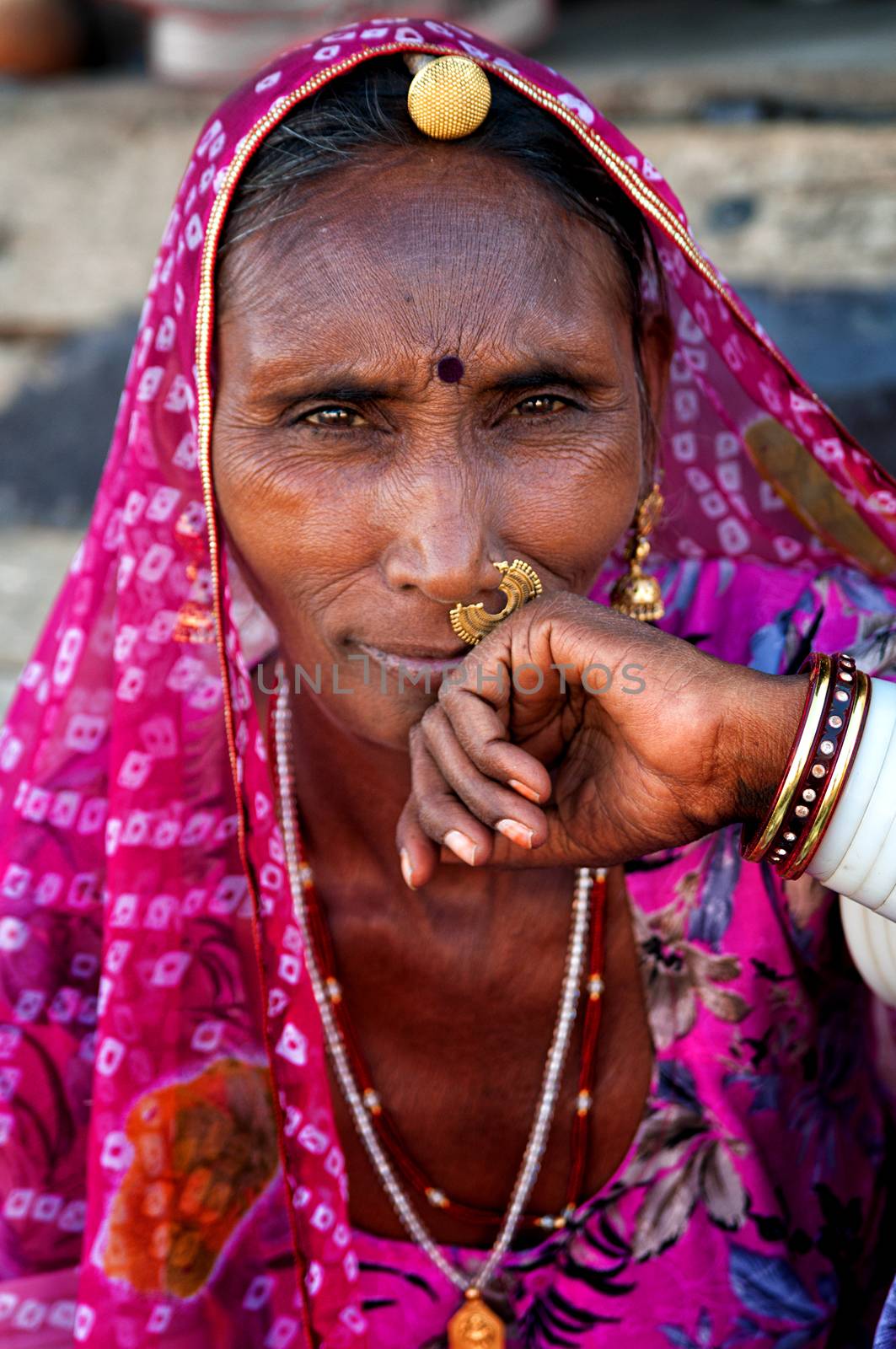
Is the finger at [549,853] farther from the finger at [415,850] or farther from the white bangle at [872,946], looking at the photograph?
the white bangle at [872,946]

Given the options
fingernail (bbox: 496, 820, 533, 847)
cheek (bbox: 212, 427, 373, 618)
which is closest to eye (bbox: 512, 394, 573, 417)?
cheek (bbox: 212, 427, 373, 618)

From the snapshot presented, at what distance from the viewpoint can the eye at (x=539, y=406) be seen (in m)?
1.79

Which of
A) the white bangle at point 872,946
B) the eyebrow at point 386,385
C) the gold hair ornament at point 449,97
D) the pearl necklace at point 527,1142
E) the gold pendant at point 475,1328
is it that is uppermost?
the gold hair ornament at point 449,97

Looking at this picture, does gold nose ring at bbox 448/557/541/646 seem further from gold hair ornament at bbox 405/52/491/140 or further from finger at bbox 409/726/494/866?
gold hair ornament at bbox 405/52/491/140

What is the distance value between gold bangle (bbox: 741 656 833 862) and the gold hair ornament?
82 cm

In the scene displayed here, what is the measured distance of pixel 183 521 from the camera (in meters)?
2.03

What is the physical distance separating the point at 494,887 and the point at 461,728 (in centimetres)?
59

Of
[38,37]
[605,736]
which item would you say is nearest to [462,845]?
[605,736]

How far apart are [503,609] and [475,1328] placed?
3.52 ft

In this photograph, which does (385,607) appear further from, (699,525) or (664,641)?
(699,525)

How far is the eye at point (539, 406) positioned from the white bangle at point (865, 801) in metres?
0.55

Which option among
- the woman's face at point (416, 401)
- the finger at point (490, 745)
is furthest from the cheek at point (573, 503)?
the finger at point (490, 745)

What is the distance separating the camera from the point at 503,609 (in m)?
1.73

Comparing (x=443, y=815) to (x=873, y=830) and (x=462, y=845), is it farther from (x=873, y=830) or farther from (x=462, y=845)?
(x=873, y=830)
